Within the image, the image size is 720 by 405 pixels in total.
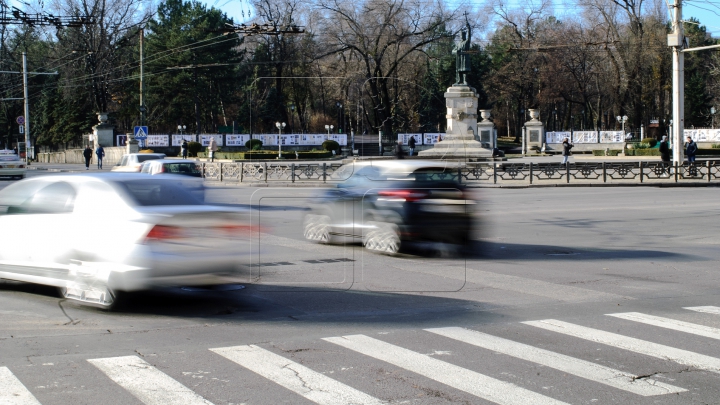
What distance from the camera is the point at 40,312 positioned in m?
8.94

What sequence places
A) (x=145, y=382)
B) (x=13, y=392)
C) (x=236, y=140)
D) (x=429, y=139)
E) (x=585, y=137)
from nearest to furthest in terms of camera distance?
(x=13, y=392)
(x=145, y=382)
(x=236, y=140)
(x=585, y=137)
(x=429, y=139)

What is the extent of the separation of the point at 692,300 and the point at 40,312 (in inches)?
307

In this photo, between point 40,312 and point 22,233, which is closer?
point 40,312

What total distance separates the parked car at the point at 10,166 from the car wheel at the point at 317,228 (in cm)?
2768

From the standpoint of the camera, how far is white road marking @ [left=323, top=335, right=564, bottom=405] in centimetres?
581

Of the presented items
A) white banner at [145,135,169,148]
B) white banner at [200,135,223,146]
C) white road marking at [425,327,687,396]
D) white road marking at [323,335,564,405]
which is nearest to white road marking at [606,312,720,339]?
white road marking at [425,327,687,396]

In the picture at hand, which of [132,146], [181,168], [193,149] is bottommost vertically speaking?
[181,168]

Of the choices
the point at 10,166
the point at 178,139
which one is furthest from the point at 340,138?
the point at 10,166

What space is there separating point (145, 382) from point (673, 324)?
5.49 metres

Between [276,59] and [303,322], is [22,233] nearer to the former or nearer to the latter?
[303,322]

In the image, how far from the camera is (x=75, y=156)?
71938 millimetres

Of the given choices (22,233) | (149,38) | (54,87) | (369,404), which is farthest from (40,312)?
(54,87)

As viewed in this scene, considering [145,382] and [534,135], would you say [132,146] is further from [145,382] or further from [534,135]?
[145,382]

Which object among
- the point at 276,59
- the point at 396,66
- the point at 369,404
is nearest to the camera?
the point at 369,404
